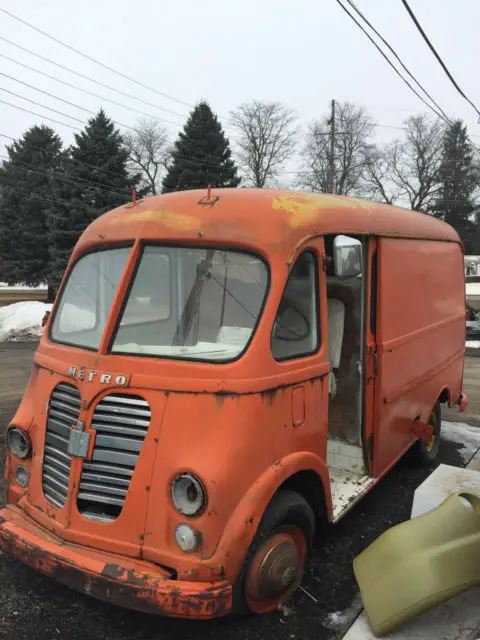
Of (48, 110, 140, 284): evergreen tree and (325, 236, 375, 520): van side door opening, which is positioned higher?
(48, 110, 140, 284): evergreen tree

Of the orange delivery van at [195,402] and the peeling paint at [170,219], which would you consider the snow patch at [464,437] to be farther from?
the peeling paint at [170,219]

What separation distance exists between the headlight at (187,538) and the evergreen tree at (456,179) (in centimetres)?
5288

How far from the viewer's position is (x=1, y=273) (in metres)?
32.6

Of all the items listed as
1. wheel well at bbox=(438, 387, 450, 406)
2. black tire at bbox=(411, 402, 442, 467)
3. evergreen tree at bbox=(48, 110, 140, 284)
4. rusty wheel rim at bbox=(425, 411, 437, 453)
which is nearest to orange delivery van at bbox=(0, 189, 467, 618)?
black tire at bbox=(411, 402, 442, 467)

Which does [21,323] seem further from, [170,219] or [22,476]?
[170,219]

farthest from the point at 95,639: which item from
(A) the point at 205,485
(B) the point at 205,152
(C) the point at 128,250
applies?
(B) the point at 205,152

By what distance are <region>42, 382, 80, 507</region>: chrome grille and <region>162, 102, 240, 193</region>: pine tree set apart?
29.6 meters

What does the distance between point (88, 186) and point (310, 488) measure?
978 inches

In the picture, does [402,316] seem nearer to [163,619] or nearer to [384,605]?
[384,605]

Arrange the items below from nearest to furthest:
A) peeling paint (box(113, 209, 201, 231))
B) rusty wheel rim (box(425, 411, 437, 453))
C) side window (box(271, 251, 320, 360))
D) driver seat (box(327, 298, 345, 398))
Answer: side window (box(271, 251, 320, 360)) < peeling paint (box(113, 209, 201, 231)) < driver seat (box(327, 298, 345, 398)) < rusty wheel rim (box(425, 411, 437, 453))

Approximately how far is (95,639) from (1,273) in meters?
33.0

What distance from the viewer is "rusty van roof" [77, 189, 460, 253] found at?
3172 millimetres

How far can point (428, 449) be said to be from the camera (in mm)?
5691

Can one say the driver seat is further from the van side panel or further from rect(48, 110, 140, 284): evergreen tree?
rect(48, 110, 140, 284): evergreen tree
